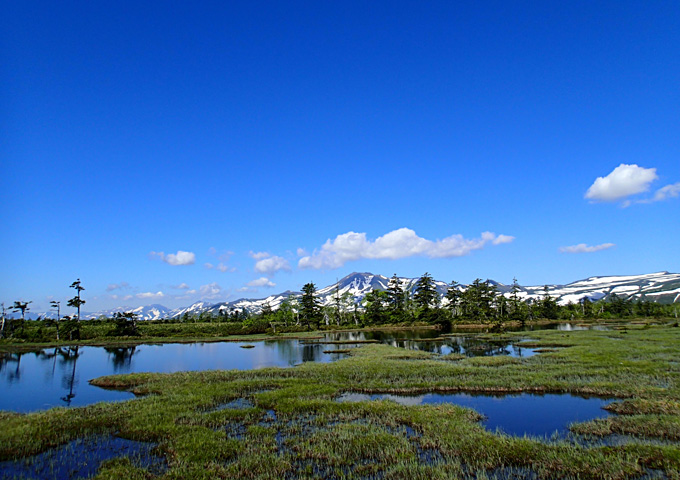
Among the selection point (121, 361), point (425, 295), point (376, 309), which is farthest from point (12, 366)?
point (425, 295)

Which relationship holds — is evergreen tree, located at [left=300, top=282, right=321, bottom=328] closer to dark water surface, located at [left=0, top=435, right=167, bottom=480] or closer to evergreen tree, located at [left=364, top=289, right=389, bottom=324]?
evergreen tree, located at [left=364, top=289, right=389, bottom=324]

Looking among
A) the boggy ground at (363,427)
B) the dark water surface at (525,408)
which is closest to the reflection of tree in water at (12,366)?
the boggy ground at (363,427)

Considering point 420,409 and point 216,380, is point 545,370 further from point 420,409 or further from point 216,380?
point 216,380

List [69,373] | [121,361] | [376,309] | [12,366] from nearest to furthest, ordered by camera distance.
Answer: [69,373], [12,366], [121,361], [376,309]

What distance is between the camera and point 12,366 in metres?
45.3

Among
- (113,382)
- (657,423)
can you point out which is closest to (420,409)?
(657,423)

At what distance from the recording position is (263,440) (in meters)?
16.2

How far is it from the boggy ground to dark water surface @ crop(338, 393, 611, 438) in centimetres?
104

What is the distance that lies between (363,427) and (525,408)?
10.3m

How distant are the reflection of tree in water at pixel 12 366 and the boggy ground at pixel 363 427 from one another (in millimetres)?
15121

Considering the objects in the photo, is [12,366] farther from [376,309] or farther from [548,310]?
[548,310]

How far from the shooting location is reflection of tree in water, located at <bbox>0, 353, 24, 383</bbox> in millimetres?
37875

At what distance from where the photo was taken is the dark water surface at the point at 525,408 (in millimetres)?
18016

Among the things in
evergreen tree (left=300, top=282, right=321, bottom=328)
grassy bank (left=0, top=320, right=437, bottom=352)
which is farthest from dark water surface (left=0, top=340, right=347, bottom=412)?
evergreen tree (left=300, top=282, right=321, bottom=328)
